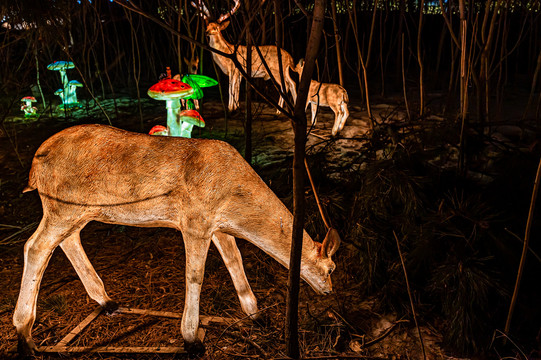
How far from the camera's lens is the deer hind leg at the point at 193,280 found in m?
2.09

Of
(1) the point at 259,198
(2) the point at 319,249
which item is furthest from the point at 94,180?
(2) the point at 319,249

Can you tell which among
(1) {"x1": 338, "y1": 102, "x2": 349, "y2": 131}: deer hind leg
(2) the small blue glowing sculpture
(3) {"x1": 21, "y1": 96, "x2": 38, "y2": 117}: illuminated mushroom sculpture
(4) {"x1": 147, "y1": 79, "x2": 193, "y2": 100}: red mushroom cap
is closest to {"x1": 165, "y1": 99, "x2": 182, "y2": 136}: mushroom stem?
(4) {"x1": 147, "y1": 79, "x2": 193, "y2": 100}: red mushroom cap

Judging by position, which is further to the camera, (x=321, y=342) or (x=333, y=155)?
(x=333, y=155)

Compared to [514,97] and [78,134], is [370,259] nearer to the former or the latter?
[78,134]

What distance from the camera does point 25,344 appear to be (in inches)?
88.3

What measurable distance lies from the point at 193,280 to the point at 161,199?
426mm

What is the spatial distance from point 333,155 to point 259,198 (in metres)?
2.04

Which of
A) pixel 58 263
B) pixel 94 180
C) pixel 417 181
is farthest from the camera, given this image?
pixel 58 263

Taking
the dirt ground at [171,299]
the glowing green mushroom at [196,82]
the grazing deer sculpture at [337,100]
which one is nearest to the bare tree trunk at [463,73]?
the dirt ground at [171,299]

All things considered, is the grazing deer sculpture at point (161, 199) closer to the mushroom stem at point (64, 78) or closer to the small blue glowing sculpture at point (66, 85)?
the small blue glowing sculpture at point (66, 85)

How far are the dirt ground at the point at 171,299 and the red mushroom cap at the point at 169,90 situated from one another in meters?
1.00

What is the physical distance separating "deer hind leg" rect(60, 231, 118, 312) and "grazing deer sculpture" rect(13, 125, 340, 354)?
268 millimetres

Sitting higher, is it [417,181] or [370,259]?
[417,181]

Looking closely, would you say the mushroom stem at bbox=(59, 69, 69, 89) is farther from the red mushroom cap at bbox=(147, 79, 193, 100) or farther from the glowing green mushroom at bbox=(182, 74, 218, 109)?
the red mushroom cap at bbox=(147, 79, 193, 100)
